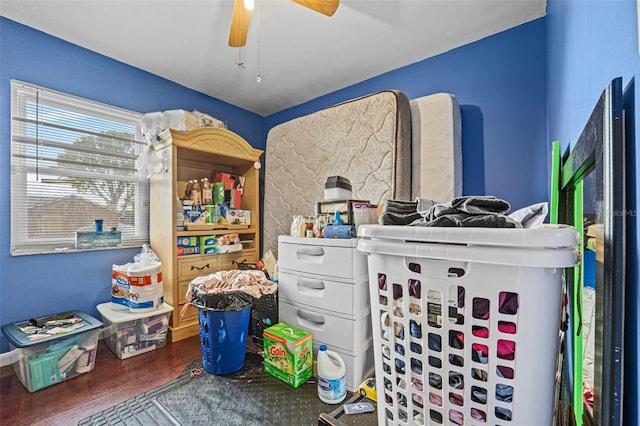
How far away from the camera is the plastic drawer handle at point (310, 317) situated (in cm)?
164

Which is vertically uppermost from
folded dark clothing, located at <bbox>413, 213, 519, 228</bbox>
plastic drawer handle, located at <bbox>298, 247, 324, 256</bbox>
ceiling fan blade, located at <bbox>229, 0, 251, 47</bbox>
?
ceiling fan blade, located at <bbox>229, 0, 251, 47</bbox>

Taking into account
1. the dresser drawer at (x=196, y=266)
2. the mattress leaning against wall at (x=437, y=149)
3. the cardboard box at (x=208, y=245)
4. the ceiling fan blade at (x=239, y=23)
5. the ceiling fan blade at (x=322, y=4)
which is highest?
the ceiling fan blade at (x=322, y=4)

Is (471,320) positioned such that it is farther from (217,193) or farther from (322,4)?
(217,193)

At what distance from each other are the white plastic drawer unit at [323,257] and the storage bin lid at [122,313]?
1.08m

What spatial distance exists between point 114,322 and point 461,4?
3.14 metres

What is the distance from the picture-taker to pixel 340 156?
2.39 meters

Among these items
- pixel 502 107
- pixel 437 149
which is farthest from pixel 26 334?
pixel 502 107

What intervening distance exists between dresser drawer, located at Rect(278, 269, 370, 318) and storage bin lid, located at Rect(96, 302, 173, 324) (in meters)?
1.03

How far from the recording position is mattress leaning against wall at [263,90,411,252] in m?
2.09

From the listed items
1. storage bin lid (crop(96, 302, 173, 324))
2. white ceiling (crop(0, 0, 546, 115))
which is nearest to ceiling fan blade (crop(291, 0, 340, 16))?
white ceiling (crop(0, 0, 546, 115))

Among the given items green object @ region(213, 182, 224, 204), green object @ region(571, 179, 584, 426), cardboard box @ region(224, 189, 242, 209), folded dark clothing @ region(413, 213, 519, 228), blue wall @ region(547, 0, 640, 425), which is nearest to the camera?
blue wall @ region(547, 0, 640, 425)

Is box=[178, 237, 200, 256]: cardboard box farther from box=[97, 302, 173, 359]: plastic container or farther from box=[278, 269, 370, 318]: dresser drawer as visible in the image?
box=[278, 269, 370, 318]: dresser drawer

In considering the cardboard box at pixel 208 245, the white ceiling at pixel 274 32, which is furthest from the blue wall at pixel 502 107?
the cardboard box at pixel 208 245

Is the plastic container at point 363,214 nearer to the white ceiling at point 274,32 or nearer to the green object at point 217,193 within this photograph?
the white ceiling at point 274,32
